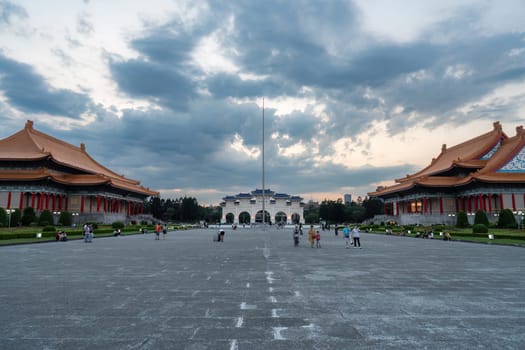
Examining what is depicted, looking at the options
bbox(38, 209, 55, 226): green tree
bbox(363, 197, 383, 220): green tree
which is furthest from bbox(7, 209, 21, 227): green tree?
bbox(363, 197, 383, 220): green tree

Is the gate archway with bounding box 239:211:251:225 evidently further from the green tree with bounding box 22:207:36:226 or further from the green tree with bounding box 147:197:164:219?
the green tree with bounding box 22:207:36:226

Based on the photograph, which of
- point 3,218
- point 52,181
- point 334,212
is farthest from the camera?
point 334,212

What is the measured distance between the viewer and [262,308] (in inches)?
258

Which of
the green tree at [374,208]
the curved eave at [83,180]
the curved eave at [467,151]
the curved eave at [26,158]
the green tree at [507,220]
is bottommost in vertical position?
the green tree at [507,220]

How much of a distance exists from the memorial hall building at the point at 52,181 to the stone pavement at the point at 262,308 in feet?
142

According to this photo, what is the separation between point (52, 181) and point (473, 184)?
58.7m

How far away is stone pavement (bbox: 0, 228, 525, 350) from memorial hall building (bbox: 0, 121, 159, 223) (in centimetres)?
4328

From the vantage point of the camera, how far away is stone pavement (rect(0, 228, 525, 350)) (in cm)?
485

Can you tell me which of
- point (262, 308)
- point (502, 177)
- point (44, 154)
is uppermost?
point (44, 154)

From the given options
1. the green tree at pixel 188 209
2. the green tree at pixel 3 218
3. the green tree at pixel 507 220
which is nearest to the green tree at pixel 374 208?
the green tree at pixel 188 209

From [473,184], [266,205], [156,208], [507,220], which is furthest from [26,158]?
[266,205]

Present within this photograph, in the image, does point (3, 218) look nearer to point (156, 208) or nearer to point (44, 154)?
point (44, 154)

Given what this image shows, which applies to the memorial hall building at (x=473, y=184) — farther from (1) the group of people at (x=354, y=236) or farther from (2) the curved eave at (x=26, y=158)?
(2) the curved eave at (x=26, y=158)

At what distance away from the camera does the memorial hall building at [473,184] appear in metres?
47.2
